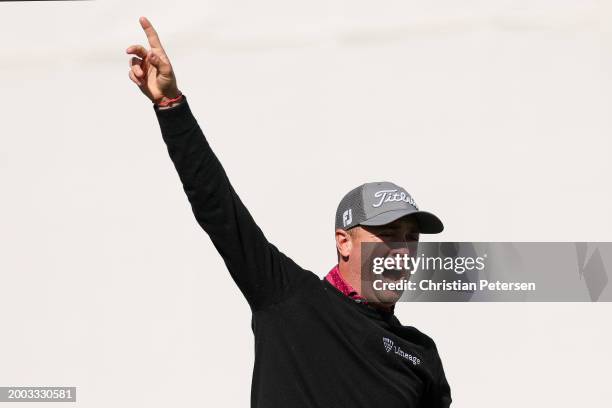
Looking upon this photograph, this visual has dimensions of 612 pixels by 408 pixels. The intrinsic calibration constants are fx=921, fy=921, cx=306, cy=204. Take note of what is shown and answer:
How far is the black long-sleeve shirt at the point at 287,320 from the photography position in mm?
1157

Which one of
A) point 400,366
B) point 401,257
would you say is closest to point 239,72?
point 401,257

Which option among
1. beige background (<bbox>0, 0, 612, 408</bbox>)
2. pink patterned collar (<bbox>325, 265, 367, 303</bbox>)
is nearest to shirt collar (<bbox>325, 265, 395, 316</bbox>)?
pink patterned collar (<bbox>325, 265, 367, 303</bbox>)

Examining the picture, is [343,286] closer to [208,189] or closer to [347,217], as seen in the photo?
[347,217]

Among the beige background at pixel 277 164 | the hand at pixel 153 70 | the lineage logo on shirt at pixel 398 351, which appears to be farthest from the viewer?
the beige background at pixel 277 164

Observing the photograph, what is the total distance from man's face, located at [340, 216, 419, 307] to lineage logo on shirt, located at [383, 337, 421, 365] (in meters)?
0.06

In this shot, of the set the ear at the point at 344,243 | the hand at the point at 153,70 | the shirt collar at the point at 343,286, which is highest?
the hand at the point at 153,70

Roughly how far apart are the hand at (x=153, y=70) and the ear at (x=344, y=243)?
40 cm

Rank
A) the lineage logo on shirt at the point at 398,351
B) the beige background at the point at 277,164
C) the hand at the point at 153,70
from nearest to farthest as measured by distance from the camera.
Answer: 1. the hand at the point at 153,70
2. the lineage logo on shirt at the point at 398,351
3. the beige background at the point at 277,164

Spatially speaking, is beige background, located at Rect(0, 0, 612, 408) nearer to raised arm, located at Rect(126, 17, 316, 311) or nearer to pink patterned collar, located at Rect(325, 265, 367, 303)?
pink patterned collar, located at Rect(325, 265, 367, 303)

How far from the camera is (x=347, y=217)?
142 cm

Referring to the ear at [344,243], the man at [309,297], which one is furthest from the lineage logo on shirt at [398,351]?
the ear at [344,243]

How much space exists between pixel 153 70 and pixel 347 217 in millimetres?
420

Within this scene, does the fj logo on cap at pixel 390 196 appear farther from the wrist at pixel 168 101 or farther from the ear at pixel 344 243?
the wrist at pixel 168 101

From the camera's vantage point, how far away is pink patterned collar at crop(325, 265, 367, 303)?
137cm
